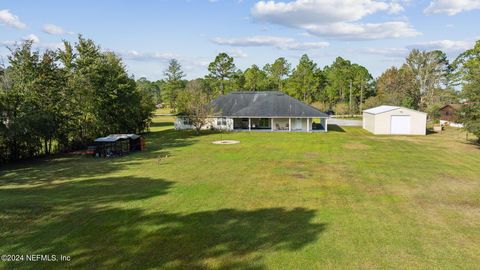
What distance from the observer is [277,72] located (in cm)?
8119

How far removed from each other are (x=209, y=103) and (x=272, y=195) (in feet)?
103

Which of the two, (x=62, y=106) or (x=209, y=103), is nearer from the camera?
(x=62, y=106)

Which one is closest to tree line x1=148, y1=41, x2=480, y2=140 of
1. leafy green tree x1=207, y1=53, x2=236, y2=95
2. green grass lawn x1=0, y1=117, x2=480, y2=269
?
leafy green tree x1=207, y1=53, x2=236, y2=95

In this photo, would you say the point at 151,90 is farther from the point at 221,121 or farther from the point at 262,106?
the point at 262,106

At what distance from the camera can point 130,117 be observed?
122ft

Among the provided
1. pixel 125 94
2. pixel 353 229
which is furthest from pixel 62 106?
pixel 353 229

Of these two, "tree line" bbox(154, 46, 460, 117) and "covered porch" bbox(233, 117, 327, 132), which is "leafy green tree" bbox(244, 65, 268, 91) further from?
"covered porch" bbox(233, 117, 327, 132)

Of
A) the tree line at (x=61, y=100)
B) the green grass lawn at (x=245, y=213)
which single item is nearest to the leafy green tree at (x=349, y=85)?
the tree line at (x=61, y=100)

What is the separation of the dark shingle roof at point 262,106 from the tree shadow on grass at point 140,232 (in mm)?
29581

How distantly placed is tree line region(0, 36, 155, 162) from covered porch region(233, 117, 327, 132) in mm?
13845

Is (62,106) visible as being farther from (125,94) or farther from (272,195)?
(272,195)

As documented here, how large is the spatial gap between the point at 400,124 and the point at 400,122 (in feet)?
0.77

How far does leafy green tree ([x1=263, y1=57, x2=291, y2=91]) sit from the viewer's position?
79812 millimetres

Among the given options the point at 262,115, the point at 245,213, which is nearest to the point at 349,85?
the point at 262,115
